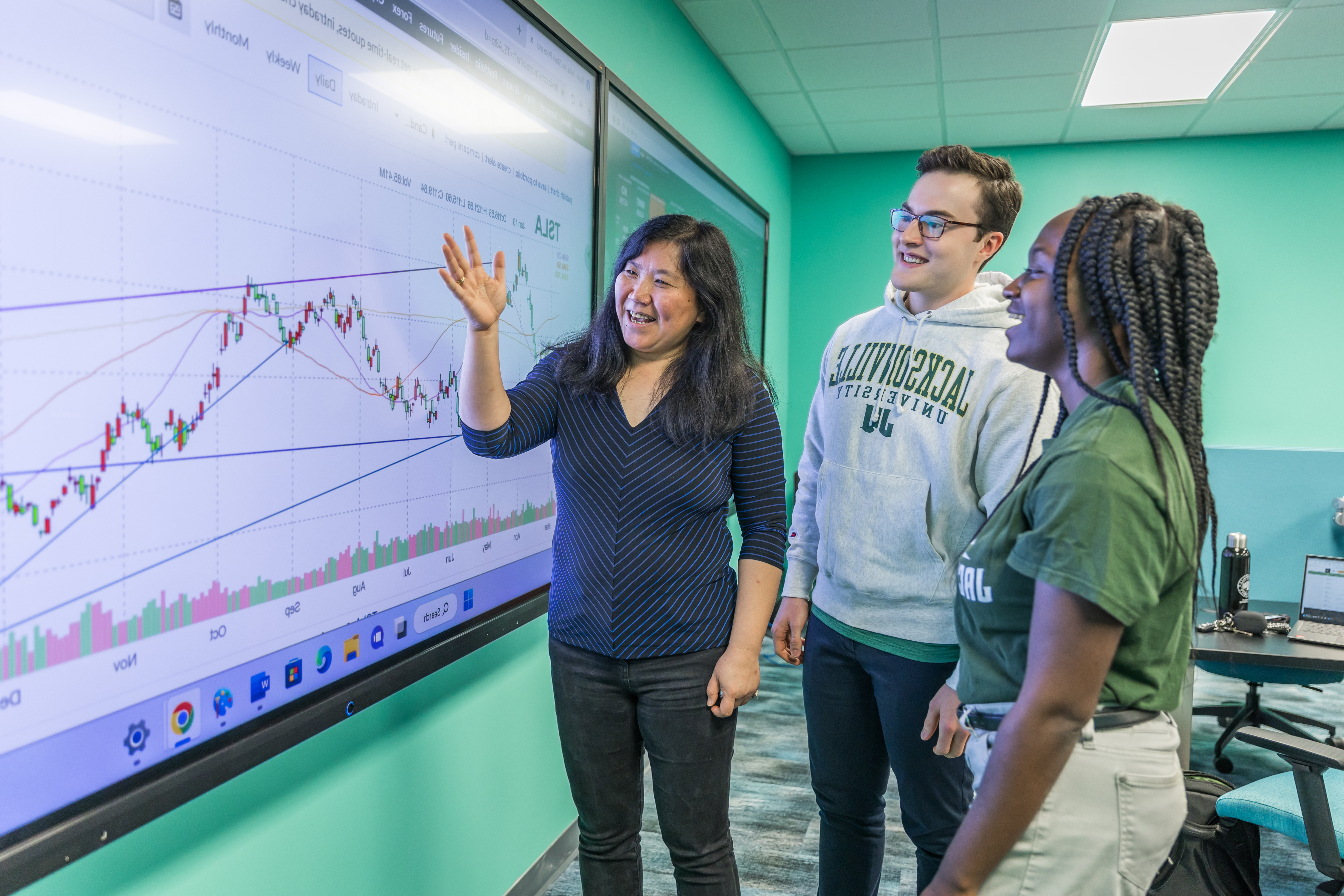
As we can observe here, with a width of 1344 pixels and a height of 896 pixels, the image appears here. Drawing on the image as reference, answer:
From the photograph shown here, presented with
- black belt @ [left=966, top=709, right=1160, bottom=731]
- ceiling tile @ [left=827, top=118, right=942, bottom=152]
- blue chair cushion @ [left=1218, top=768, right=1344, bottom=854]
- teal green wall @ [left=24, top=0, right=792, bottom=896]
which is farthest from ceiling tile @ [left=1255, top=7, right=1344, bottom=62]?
black belt @ [left=966, top=709, right=1160, bottom=731]

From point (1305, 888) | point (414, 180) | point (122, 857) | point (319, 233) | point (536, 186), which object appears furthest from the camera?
point (1305, 888)

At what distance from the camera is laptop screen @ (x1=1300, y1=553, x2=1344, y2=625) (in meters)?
2.71

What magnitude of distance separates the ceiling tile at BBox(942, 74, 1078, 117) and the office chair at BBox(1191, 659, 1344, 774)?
2.35 metres

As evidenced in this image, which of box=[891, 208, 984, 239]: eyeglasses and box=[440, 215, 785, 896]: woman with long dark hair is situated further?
box=[891, 208, 984, 239]: eyeglasses

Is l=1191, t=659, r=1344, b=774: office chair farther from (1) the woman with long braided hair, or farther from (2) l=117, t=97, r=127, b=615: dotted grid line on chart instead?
(2) l=117, t=97, r=127, b=615: dotted grid line on chart

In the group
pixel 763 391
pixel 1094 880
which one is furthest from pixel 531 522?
pixel 1094 880

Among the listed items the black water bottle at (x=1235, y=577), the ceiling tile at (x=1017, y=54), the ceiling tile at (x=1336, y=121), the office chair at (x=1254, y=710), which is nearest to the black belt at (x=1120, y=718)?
the office chair at (x=1254, y=710)

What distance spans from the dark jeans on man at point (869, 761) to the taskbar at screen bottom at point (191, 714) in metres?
0.69

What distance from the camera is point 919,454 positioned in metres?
1.43

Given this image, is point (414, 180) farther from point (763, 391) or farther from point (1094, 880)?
point (1094, 880)

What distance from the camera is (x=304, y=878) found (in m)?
1.26

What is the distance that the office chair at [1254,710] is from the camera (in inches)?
115

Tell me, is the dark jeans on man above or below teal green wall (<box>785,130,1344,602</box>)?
below

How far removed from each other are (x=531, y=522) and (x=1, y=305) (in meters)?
1.16
